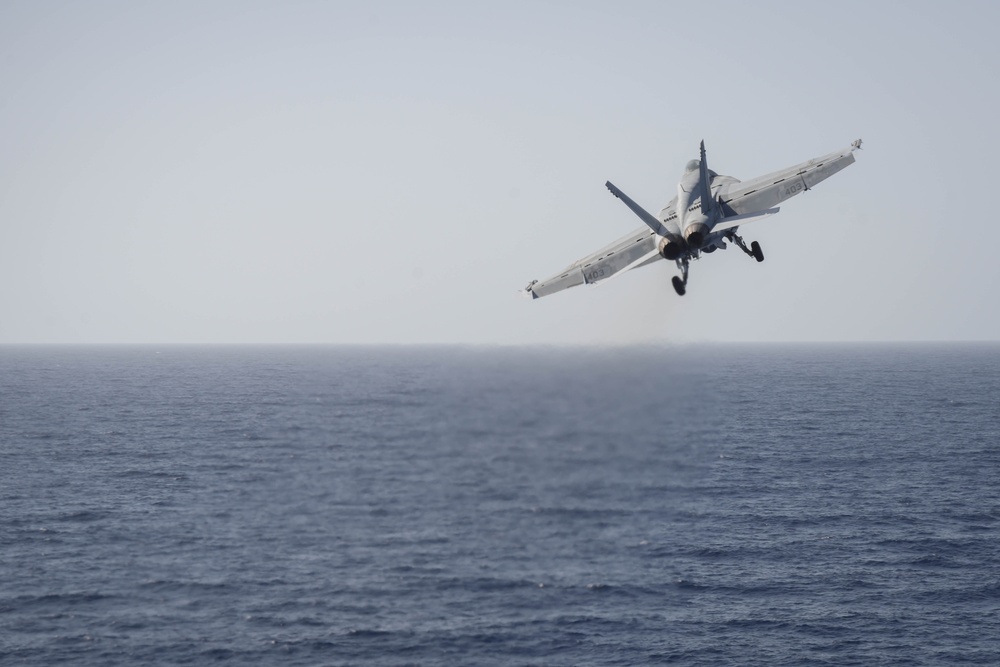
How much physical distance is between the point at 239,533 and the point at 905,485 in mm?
113154

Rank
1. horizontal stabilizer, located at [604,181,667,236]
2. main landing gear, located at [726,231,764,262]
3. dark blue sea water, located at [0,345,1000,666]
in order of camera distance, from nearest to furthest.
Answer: horizontal stabilizer, located at [604,181,667,236], main landing gear, located at [726,231,764,262], dark blue sea water, located at [0,345,1000,666]

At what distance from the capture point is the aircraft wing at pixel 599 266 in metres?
42.1

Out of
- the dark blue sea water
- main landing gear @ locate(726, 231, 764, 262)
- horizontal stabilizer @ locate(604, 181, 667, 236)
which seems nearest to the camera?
horizontal stabilizer @ locate(604, 181, 667, 236)

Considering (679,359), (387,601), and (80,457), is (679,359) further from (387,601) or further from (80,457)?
(80,457)

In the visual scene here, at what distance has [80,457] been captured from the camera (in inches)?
6969

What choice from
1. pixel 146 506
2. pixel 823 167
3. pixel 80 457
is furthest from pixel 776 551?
pixel 80 457

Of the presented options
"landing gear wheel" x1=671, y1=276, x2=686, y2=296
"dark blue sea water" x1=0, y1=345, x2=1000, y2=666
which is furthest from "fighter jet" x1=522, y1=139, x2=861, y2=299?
"dark blue sea water" x1=0, y1=345, x2=1000, y2=666

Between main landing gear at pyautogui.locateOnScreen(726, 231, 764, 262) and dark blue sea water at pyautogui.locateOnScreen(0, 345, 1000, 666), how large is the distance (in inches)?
1787

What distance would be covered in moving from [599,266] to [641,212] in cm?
456

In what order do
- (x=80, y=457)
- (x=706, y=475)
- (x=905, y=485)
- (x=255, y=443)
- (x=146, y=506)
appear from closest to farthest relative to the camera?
(x=146, y=506) → (x=905, y=485) → (x=706, y=475) → (x=80, y=457) → (x=255, y=443)

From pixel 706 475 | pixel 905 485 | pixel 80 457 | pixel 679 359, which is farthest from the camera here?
pixel 80 457

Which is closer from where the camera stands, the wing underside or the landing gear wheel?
the landing gear wheel

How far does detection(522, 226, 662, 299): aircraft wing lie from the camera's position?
42.1m

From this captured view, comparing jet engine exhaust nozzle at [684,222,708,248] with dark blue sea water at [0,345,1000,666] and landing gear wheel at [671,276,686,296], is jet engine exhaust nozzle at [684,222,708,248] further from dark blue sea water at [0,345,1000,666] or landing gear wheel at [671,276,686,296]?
dark blue sea water at [0,345,1000,666]
